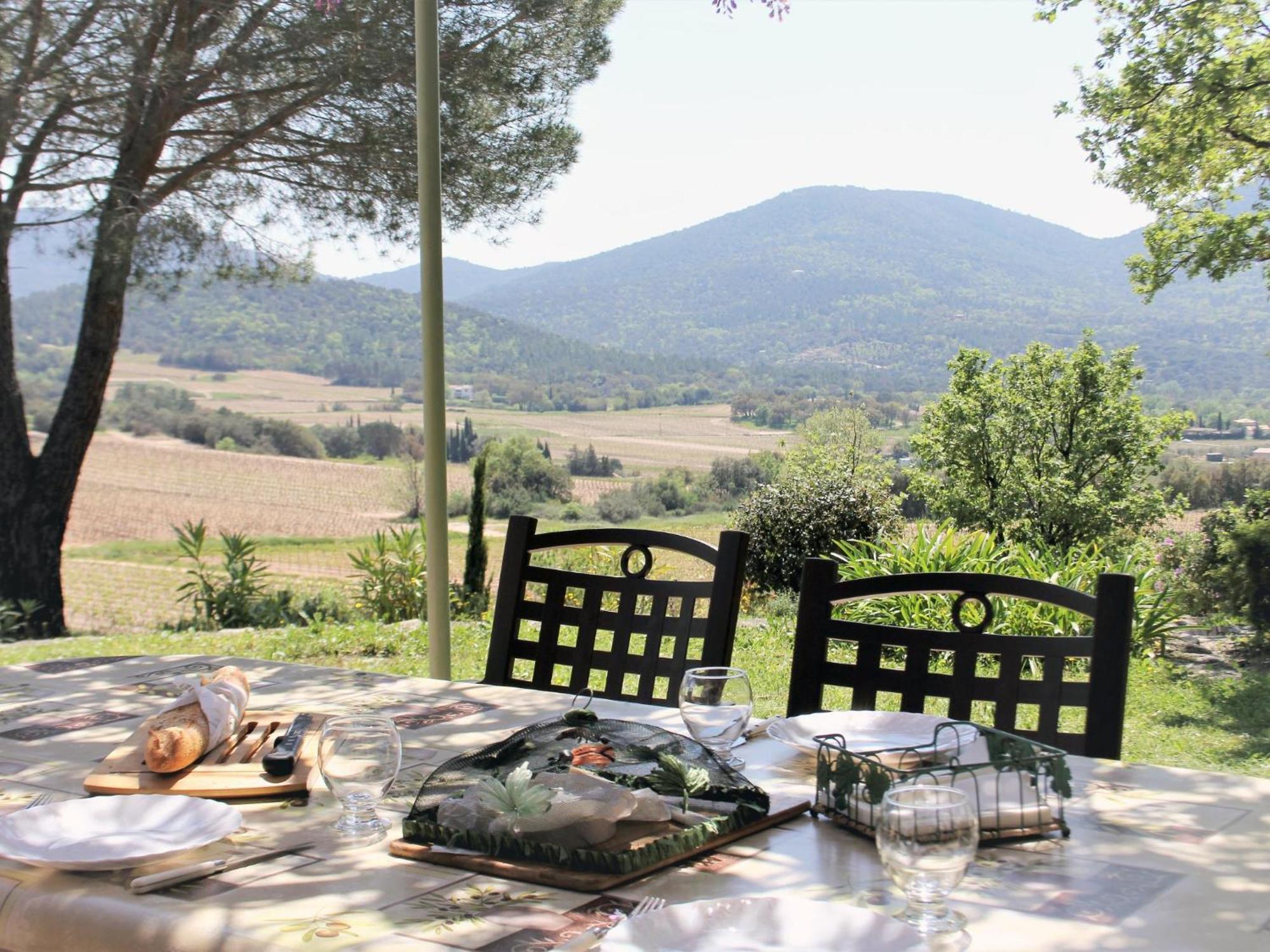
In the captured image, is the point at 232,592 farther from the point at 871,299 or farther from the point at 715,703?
the point at 871,299

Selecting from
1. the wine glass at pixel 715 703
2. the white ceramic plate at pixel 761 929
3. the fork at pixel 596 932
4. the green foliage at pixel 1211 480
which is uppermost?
the green foliage at pixel 1211 480

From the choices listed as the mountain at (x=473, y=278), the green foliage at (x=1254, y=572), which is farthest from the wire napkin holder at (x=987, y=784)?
the mountain at (x=473, y=278)

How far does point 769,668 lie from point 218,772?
3714mm

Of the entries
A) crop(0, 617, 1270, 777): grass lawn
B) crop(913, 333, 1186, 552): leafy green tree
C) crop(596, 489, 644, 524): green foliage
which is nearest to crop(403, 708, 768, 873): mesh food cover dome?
crop(0, 617, 1270, 777): grass lawn

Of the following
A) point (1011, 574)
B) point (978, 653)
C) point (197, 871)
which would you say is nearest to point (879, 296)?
point (1011, 574)

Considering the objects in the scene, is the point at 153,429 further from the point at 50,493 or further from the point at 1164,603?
the point at 1164,603

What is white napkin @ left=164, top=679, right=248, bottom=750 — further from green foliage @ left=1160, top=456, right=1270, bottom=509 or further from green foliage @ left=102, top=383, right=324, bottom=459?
green foliage @ left=102, top=383, right=324, bottom=459

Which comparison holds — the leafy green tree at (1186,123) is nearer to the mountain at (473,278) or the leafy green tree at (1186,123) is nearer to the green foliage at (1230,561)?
the green foliage at (1230,561)

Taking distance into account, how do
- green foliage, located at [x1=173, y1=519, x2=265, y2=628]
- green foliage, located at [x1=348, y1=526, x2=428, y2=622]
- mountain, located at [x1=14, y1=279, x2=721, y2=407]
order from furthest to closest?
mountain, located at [x1=14, y1=279, x2=721, y2=407], green foliage, located at [x1=173, y1=519, x2=265, y2=628], green foliage, located at [x1=348, y1=526, x2=428, y2=622]

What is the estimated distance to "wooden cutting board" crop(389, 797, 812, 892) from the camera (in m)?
0.90

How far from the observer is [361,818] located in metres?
1.04

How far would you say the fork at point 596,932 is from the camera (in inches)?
30.9

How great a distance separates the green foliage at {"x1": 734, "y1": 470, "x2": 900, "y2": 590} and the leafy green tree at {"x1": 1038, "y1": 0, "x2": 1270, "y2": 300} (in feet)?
5.85

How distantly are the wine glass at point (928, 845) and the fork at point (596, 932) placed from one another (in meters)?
0.17
